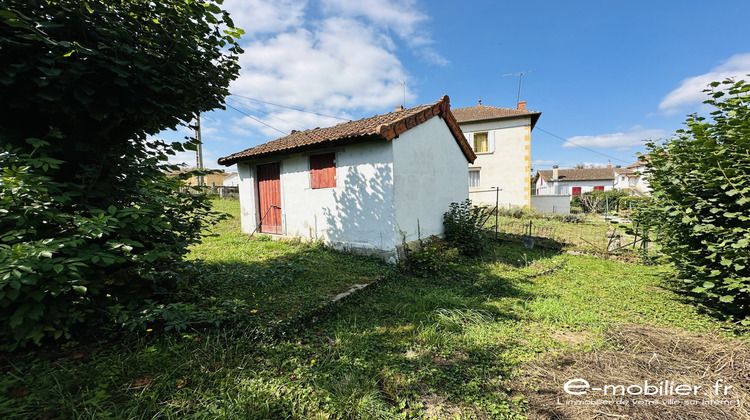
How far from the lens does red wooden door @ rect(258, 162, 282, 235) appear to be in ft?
27.7

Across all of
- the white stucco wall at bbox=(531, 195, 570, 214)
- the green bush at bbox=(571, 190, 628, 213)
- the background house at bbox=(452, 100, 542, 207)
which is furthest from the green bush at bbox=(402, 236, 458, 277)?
the green bush at bbox=(571, 190, 628, 213)

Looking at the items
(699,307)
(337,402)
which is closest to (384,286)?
(337,402)

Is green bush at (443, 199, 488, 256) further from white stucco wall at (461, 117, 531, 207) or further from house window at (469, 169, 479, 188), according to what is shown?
house window at (469, 169, 479, 188)

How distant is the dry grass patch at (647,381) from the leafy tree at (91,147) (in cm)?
372

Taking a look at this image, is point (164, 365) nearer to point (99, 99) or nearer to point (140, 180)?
point (140, 180)

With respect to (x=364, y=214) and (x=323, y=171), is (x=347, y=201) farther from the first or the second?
(x=323, y=171)

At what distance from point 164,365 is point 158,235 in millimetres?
1335

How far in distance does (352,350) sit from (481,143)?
59.8ft

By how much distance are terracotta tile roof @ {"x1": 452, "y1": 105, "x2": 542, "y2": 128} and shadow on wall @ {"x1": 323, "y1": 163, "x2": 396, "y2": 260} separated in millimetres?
14070

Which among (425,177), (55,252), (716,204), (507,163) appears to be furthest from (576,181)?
(55,252)

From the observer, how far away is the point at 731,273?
12.0ft

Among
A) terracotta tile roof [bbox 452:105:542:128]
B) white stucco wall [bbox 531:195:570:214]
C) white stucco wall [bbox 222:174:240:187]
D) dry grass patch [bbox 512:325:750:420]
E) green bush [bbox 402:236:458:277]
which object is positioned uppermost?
terracotta tile roof [bbox 452:105:542:128]

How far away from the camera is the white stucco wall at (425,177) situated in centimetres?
644

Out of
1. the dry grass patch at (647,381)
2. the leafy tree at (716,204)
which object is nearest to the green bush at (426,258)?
the dry grass patch at (647,381)
